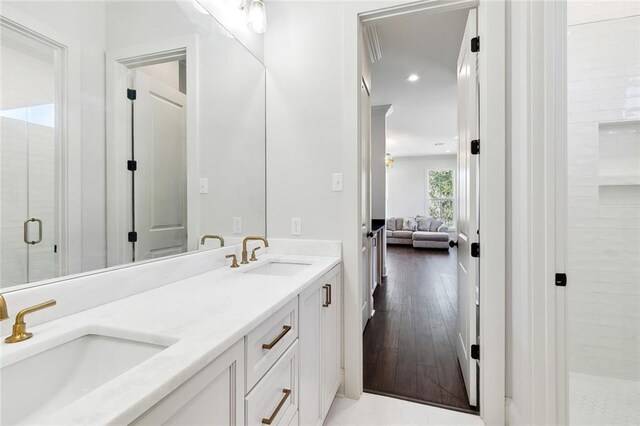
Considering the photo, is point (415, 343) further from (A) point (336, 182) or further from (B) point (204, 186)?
(B) point (204, 186)

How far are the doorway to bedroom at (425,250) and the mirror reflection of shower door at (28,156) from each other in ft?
5.52

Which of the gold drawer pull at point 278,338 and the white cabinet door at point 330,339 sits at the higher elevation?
the gold drawer pull at point 278,338

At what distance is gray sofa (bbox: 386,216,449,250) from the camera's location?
7699 mm

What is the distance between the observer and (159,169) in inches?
50.9

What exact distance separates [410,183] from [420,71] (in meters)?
6.33

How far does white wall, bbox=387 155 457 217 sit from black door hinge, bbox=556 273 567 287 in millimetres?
8516

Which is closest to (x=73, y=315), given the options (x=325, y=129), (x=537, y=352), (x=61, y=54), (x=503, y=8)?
(x=61, y=54)

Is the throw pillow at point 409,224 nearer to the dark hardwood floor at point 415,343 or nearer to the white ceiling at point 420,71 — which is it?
the white ceiling at point 420,71

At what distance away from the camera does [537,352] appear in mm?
1289

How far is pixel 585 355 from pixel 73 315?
2.82 meters

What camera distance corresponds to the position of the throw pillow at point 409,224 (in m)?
8.42

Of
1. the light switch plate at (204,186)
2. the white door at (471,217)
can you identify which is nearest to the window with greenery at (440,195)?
the white door at (471,217)

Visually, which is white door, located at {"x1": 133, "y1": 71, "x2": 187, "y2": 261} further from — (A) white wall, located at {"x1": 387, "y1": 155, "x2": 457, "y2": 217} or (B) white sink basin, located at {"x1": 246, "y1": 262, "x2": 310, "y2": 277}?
(A) white wall, located at {"x1": 387, "y1": 155, "x2": 457, "y2": 217}

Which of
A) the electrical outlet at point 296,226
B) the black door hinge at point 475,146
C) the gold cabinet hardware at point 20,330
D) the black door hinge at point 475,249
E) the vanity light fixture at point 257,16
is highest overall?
the vanity light fixture at point 257,16
